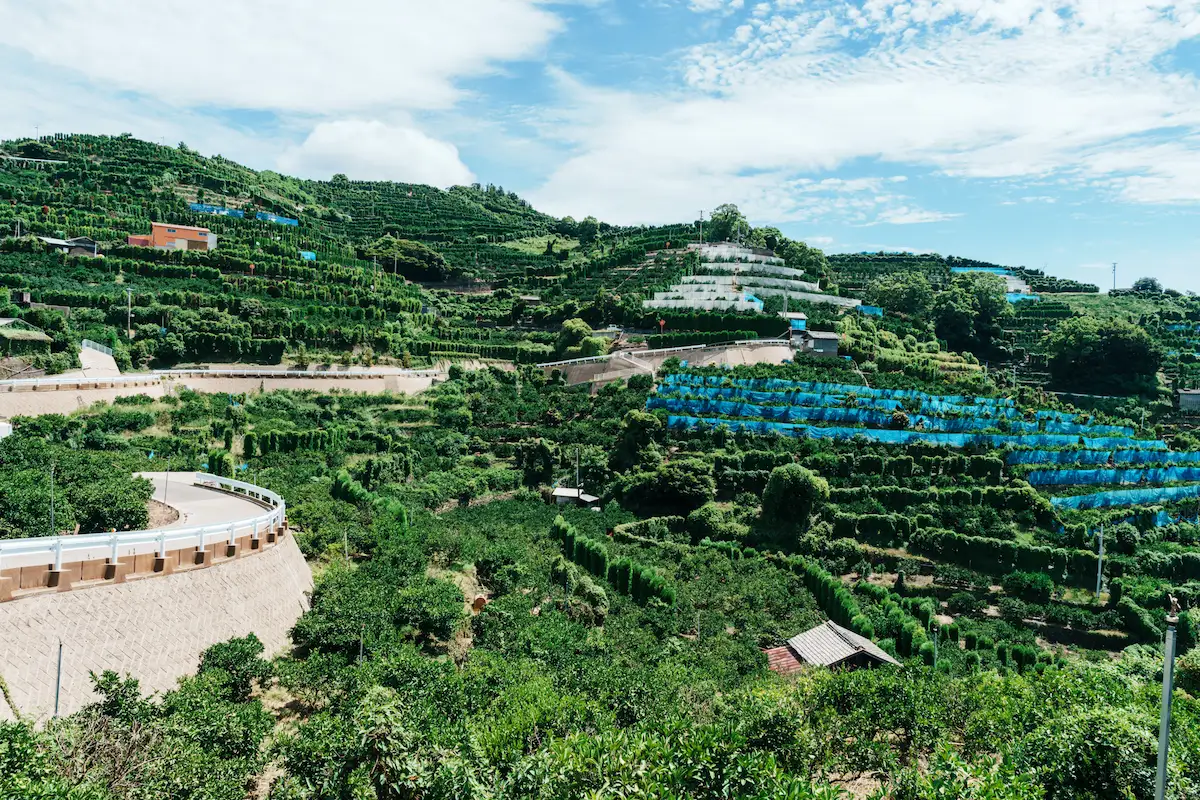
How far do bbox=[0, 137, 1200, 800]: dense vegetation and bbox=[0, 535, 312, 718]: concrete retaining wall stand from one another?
77cm

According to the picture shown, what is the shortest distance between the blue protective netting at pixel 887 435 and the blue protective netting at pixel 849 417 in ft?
1.09

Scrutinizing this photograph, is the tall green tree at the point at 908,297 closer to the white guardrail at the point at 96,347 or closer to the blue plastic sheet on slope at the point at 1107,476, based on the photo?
the blue plastic sheet on slope at the point at 1107,476

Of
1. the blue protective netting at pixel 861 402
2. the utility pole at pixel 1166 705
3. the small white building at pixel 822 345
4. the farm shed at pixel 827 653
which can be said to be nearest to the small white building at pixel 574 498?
the blue protective netting at pixel 861 402

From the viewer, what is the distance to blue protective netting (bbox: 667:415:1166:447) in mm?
43906

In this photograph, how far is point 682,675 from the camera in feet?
55.3

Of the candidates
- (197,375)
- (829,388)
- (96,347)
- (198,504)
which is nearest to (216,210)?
(96,347)

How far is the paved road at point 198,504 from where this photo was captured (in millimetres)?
20328

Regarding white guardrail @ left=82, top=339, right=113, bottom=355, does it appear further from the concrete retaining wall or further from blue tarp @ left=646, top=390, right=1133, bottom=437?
the concrete retaining wall

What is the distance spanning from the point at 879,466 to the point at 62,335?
48912mm

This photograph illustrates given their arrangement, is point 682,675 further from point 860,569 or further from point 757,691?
point 860,569

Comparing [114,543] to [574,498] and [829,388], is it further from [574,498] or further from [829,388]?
[829,388]

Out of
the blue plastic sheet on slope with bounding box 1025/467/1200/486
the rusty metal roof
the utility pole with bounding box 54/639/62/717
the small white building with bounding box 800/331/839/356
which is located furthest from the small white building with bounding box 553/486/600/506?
the small white building with bounding box 800/331/839/356

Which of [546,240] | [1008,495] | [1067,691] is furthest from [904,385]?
[546,240]

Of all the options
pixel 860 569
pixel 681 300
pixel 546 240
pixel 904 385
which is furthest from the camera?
pixel 546 240
